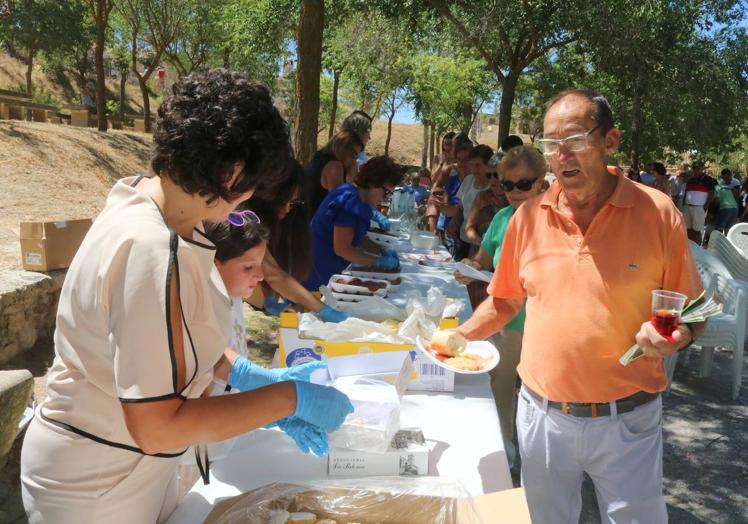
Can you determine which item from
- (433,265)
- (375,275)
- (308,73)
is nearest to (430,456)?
(375,275)

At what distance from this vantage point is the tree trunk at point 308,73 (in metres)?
6.28

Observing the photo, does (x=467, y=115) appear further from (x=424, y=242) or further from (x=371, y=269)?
(x=371, y=269)

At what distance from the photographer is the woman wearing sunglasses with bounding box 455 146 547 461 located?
326 cm

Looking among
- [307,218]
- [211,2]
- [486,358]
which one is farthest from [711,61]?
[211,2]

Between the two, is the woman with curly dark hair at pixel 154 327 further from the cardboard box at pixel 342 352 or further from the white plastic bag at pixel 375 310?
the white plastic bag at pixel 375 310

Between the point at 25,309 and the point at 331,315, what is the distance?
309cm

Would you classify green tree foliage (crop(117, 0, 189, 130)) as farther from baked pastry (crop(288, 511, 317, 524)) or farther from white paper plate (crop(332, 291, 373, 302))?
baked pastry (crop(288, 511, 317, 524))

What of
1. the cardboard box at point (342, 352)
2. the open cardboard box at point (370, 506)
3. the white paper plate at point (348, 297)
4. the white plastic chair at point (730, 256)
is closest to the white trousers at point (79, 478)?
the open cardboard box at point (370, 506)

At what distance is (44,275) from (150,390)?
448 centimetres

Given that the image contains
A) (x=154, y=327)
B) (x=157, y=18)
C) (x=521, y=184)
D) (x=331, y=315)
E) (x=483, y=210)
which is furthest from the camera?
(x=157, y=18)

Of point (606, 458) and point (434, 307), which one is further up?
point (434, 307)

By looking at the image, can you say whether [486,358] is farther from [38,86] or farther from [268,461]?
[38,86]

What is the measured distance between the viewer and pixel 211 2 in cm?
2389

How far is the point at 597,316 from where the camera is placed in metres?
1.86
